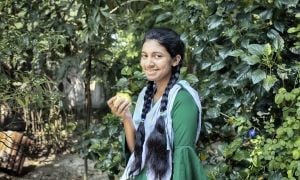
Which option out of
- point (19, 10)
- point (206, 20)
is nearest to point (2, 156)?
point (19, 10)

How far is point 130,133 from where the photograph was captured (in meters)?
1.77

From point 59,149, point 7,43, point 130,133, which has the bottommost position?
point 59,149

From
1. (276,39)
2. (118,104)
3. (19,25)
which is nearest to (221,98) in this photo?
(276,39)

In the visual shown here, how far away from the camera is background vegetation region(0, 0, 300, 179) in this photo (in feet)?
6.98

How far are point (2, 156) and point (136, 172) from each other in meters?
2.89

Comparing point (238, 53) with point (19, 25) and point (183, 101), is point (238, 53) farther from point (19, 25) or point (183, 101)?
point (19, 25)

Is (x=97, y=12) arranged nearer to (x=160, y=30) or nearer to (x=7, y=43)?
(x=7, y=43)

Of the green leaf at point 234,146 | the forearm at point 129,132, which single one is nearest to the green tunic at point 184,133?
the forearm at point 129,132

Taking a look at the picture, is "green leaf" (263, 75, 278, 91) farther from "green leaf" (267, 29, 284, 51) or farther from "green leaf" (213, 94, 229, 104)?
"green leaf" (213, 94, 229, 104)

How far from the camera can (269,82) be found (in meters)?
2.07

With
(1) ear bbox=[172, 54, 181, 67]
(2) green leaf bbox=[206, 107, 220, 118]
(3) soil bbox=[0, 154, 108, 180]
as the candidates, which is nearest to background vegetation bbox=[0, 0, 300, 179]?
(2) green leaf bbox=[206, 107, 220, 118]

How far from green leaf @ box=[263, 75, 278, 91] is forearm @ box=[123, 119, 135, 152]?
69 centimetres

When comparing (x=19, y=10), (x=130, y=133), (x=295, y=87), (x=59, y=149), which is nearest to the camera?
(x=130, y=133)

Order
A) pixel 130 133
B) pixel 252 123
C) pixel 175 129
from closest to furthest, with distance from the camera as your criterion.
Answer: pixel 175 129
pixel 130 133
pixel 252 123
